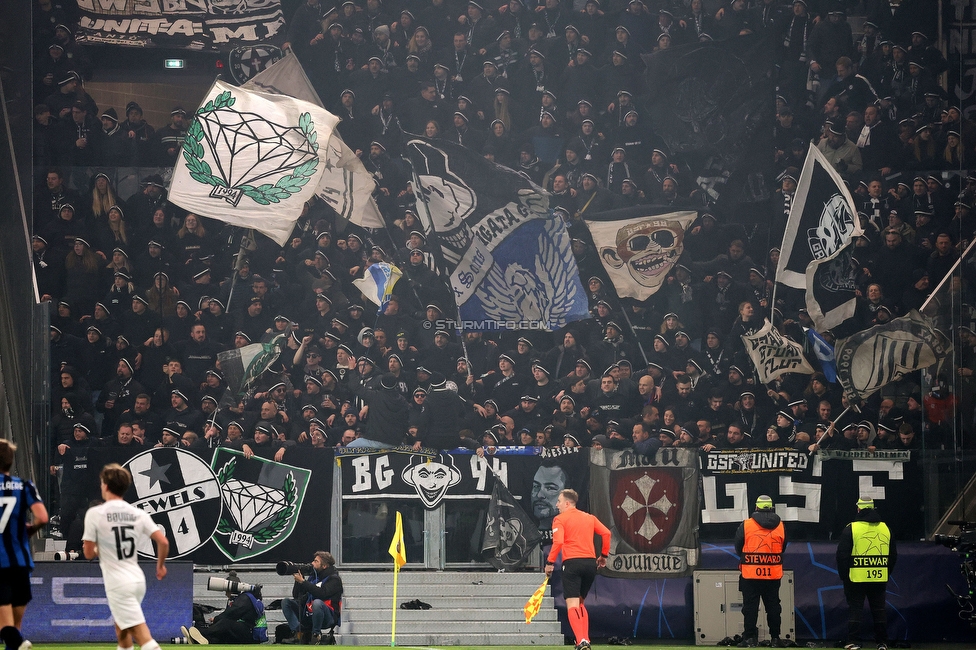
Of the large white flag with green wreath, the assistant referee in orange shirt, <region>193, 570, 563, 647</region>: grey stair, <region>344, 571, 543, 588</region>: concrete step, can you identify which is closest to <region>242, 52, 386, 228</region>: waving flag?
the large white flag with green wreath

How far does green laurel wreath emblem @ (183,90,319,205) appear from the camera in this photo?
1983cm

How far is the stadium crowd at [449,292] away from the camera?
1869 centimetres

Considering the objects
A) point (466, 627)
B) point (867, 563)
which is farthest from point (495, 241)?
point (867, 563)

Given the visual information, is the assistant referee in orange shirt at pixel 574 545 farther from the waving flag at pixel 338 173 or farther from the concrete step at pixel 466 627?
the waving flag at pixel 338 173

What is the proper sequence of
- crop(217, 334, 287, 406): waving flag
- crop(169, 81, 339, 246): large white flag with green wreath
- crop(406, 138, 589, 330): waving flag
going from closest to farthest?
1. crop(217, 334, 287, 406): waving flag
2. crop(169, 81, 339, 246): large white flag with green wreath
3. crop(406, 138, 589, 330): waving flag

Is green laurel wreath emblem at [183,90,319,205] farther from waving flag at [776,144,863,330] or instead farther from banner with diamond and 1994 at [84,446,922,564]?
waving flag at [776,144,863,330]

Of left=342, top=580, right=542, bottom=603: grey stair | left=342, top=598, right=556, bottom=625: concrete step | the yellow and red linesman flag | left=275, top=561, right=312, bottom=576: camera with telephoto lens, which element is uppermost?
the yellow and red linesman flag

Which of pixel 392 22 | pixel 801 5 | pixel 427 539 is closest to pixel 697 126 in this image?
pixel 801 5

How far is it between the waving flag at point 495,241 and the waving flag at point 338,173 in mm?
916

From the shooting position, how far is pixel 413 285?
20000 millimetres

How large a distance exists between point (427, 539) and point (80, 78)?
10.2 metres

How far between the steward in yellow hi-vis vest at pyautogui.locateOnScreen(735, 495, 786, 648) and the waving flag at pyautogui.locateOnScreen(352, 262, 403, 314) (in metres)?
7.90

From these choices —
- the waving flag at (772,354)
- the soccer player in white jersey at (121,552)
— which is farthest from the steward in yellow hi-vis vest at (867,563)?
the soccer player in white jersey at (121,552)

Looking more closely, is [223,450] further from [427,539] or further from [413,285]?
[413,285]
